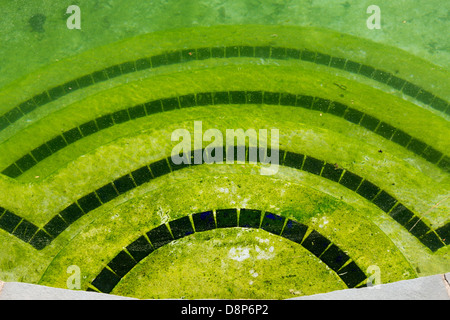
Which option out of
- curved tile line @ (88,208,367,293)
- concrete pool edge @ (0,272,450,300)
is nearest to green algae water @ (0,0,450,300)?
curved tile line @ (88,208,367,293)

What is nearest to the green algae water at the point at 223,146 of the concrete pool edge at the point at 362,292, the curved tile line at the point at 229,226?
the curved tile line at the point at 229,226

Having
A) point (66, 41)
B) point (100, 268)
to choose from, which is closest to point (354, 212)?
point (100, 268)

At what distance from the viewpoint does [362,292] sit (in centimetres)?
3020

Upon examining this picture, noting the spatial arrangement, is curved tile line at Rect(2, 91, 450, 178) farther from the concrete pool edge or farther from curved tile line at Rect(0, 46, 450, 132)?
the concrete pool edge

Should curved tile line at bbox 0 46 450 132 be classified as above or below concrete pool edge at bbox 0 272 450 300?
above

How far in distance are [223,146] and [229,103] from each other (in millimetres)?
5588

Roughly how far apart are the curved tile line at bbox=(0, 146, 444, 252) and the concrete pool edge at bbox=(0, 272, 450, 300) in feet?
11.9

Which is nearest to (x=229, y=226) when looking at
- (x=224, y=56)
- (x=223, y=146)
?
(x=223, y=146)

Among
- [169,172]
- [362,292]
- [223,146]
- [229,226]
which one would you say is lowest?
[362,292]

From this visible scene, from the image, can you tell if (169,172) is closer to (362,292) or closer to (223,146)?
(223,146)

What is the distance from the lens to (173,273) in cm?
3109

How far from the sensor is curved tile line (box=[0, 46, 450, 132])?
38.2 m

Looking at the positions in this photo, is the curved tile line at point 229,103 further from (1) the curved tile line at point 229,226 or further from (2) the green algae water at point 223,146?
(1) the curved tile line at point 229,226
